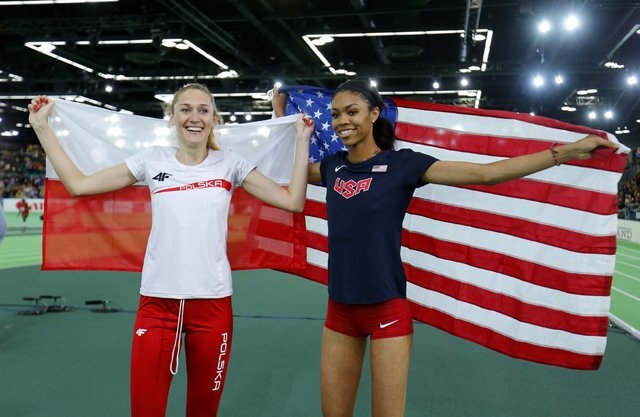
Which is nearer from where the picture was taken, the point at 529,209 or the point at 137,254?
the point at 529,209

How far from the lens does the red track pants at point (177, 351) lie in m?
2.53

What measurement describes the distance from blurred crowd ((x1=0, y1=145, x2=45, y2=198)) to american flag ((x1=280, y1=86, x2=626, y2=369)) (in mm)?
34146

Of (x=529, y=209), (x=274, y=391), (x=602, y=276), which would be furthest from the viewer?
(x=274, y=391)

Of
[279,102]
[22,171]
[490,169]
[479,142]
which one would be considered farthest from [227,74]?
[22,171]

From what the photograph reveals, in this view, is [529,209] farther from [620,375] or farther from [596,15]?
[596,15]

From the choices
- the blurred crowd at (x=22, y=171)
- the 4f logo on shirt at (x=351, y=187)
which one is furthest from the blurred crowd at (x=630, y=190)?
the blurred crowd at (x=22, y=171)

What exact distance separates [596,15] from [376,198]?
12913 millimetres

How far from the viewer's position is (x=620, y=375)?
5.50 metres

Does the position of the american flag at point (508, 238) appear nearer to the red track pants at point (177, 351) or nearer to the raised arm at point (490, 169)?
the raised arm at point (490, 169)

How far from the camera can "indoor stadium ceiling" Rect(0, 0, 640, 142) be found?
1286cm

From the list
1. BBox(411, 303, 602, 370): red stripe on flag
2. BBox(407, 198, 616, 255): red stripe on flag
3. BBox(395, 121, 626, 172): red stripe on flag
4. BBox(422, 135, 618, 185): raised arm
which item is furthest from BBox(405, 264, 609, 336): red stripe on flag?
BBox(422, 135, 618, 185): raised arm

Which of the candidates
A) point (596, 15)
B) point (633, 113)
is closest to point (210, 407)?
point (596, 15)

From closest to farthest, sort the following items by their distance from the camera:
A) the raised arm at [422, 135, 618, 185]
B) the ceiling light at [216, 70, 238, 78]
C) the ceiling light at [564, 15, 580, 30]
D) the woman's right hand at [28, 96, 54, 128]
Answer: the raised arm at [422, 135, 618, 185], the woman's right hand at [28, 96, 54, 128], the ceiling light at [564, 15, 580, 30], the ceiling light at [216, 70, 238, 78]

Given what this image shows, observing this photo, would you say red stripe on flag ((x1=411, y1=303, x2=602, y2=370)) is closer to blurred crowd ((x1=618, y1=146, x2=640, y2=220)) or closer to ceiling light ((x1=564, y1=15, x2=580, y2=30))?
ceiling light ((x1=564, y1=15, x2=580, y2=30))
